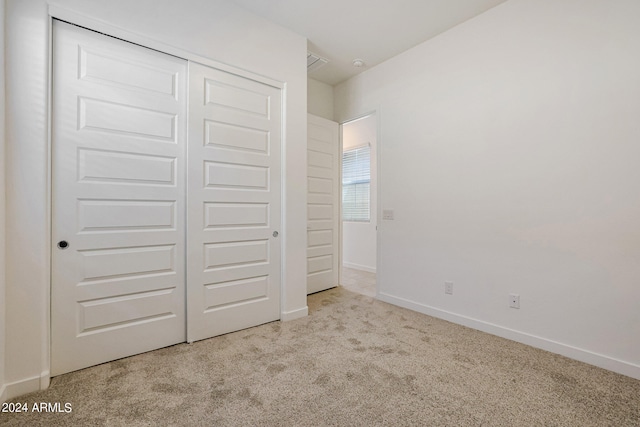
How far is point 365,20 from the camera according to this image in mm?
2701

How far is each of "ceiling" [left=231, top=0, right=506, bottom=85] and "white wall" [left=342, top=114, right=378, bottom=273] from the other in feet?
6.25

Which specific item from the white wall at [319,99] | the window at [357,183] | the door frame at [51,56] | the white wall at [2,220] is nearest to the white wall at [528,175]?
the white wall at [319,99]

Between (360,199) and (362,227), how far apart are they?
535 millimetres

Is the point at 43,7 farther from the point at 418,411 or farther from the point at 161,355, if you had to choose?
the point at 418,411

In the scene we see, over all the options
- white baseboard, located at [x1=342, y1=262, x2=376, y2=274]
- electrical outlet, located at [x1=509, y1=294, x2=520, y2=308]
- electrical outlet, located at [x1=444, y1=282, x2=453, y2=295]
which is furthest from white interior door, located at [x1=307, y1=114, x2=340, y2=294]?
electrical outlet, located at [x1=509, y1=294, x2=520, y2=308]

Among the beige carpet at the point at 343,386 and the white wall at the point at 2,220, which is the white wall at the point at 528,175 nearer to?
the beige carpet at the point at 343,386

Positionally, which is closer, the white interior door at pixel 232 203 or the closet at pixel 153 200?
the closet at pixel 153 200

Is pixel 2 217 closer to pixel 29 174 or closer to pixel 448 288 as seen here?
pixel 29 174

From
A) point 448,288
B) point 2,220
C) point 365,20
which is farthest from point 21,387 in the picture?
point 365,20

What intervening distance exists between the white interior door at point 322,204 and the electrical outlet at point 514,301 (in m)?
2.17

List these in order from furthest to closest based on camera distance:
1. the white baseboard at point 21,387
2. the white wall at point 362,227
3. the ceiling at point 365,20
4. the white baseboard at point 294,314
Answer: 1. the white wall at point 362,227
2. the white baseboard at point 294,314
3. the ceiling at point 365,20
4. the white baseboard at point 21,387

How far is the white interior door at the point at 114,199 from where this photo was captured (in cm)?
184

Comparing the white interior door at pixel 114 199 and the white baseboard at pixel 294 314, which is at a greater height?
the white interior door at pixel 114 199

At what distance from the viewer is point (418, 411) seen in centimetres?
152
